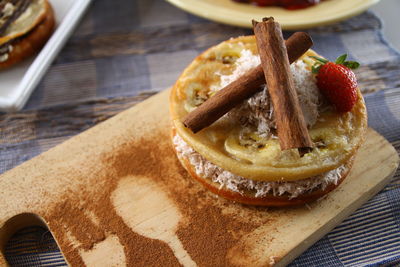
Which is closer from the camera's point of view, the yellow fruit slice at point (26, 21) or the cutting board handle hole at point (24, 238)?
the cutting board handle hole at point (24, 238)

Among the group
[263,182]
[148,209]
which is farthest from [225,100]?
[148,209]

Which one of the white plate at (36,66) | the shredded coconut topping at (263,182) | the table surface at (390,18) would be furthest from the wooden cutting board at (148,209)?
the table surface at (390,18)

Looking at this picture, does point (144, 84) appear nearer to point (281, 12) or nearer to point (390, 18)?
point (281, 12)

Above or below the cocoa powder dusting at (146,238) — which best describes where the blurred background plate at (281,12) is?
above

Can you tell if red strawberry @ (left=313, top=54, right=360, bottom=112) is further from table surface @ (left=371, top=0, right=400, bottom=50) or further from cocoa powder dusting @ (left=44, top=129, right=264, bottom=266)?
table surface @ (left=371, top=0, right=400, bottom=50)

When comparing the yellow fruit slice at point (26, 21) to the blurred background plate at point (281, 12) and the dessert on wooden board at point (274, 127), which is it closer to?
the blurred background plate at point (281, 12)

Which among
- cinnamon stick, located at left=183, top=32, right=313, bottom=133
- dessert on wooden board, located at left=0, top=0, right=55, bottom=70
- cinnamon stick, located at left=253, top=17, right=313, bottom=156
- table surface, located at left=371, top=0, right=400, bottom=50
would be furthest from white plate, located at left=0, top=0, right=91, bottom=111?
table surface, located at left=371, top=0, right=400, bottom=50
